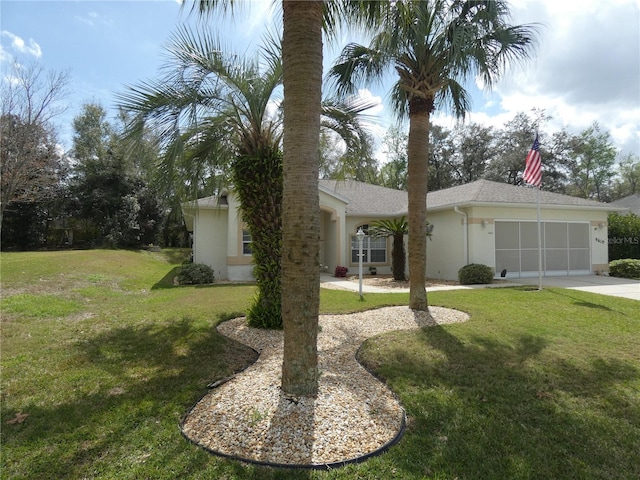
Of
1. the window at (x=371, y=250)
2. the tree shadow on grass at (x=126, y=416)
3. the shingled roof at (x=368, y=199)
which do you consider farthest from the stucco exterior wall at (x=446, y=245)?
the tree shadow on grass at (x=126, y=416)

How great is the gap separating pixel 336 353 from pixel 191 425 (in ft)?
8.88

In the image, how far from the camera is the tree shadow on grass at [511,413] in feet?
9.78

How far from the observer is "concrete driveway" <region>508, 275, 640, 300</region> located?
1193 centimetres

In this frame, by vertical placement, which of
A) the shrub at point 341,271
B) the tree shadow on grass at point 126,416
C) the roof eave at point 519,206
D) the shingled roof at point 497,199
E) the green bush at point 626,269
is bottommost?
the tree shadow on grass at point 126,416

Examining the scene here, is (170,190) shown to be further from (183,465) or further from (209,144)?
(183,465)

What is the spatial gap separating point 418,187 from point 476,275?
24.7 feet

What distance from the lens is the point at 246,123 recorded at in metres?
7.85

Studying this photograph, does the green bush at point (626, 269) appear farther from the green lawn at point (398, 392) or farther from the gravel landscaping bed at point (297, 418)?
the gravel landscaping bed at point (297, 418)

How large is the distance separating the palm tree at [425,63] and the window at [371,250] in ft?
35.5

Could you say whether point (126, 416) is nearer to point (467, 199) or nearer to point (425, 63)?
point (425, 63)

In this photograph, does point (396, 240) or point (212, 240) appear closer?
point (396, 240)

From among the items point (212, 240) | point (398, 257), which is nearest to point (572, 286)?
point (398, 257)

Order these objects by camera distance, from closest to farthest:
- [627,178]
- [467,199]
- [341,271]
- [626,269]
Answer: [467,199]
[626,269]
[341,271]
[627,178]

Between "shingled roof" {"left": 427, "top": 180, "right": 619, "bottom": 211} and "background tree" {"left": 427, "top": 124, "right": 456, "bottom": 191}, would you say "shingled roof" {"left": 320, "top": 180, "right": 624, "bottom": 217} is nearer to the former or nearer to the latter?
"shingled roof" {"left": 427, "top": 180, "right": 619, "bottom": 211}
